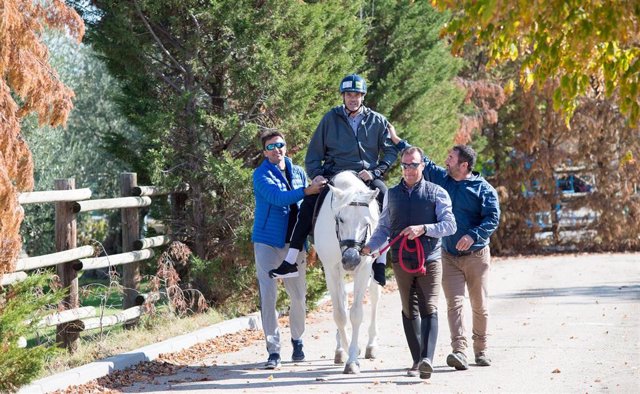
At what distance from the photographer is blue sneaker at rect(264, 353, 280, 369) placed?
422 inches

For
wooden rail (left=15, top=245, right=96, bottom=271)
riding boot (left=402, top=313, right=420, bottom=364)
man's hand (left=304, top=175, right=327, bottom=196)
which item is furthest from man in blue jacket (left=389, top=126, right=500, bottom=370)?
wooden rail (left=15, top=245, right=96, bottom=271)

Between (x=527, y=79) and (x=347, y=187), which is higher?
(x=527, y=79)

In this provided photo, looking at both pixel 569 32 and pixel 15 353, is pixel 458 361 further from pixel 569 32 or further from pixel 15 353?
pixel 15 353

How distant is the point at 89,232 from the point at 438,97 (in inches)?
435

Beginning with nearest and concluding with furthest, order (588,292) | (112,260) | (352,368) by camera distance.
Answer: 1. (352,368)
2. (112,260)
3. (588,292)

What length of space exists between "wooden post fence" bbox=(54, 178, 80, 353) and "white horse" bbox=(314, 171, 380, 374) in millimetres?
2980

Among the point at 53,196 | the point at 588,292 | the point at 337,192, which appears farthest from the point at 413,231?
the point at 588,292

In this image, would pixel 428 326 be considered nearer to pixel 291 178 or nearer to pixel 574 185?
pixel 291 178

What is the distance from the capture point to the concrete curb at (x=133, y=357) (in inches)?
361

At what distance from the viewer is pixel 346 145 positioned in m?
11.2

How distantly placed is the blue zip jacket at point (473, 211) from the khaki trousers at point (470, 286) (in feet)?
0.35

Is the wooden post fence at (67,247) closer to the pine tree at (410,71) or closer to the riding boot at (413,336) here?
the riding boot at (413,336)

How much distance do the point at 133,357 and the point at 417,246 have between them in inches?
129

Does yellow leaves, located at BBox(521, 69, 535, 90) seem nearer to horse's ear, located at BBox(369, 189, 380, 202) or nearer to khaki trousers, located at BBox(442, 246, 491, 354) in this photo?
horse's ear, located at BBox(369, 189, 380, 202)
